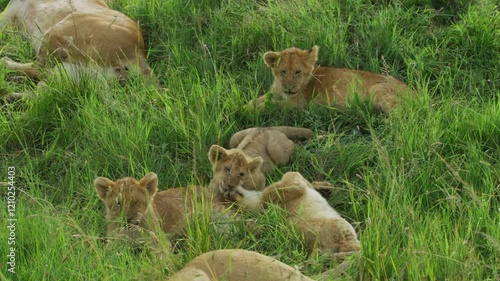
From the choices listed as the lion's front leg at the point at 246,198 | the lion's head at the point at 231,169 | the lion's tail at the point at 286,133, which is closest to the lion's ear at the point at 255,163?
the lion's head at the point at 231,169

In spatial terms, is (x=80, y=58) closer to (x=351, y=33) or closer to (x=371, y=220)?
(x=351, y=33)

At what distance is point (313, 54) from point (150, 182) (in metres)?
2.29

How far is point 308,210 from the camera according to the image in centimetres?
601

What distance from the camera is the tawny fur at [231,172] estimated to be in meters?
6.46

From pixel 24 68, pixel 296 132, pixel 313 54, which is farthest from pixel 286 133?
pixel 24 68

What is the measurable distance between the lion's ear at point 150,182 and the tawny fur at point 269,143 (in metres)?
1.06

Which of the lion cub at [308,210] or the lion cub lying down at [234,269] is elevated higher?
the lion cub lying down at [234,269]

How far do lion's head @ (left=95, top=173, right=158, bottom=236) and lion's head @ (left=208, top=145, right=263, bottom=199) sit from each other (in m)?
0.64

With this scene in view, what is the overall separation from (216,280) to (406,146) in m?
2.30

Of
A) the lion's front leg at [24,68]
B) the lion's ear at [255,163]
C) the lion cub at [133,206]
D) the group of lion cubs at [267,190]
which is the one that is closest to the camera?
the group of lion cubs at [267,190]

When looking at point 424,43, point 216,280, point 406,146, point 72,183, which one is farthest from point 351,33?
point 216,280

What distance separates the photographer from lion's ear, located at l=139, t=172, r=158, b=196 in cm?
590

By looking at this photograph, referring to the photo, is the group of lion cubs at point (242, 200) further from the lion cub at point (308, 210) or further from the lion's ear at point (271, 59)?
the lion's ear at point (271, 59)

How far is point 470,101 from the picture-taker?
711 centimetres
